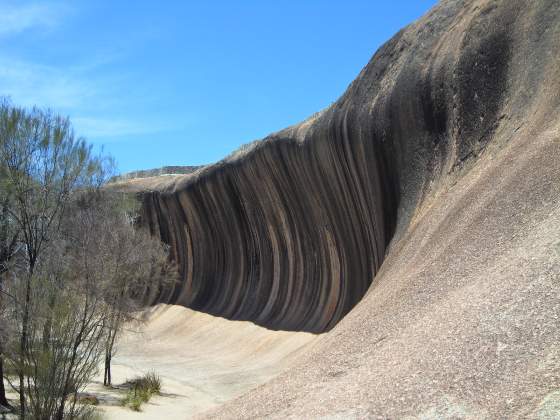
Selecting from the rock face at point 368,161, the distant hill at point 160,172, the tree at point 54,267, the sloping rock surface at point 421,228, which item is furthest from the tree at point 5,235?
the distant hill at point 160,172

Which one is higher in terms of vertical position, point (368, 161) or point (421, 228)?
point (368, 161)

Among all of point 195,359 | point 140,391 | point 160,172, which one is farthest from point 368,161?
point 160,172

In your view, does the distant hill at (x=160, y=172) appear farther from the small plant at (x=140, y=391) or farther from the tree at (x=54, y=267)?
the small plant at (x=140, y=391)

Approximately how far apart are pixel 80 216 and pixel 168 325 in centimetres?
1109

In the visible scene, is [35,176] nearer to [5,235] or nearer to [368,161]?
[5,235]

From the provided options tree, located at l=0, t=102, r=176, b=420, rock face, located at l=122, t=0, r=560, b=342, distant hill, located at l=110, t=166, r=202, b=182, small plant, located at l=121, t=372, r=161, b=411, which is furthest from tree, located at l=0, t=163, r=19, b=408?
distant hill, located at l=110, t=166, r=202, b=182

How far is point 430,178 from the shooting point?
38.7 feet

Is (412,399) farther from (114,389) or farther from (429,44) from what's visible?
(114,389)

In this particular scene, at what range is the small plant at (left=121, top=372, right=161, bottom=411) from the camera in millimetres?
12500

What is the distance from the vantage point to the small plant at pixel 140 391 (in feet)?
41.0

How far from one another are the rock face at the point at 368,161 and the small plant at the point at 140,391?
426cm

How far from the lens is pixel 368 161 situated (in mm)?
14180

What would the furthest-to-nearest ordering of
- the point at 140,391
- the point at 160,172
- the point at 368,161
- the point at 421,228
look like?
the point at 160,172 < the point at 368,161 < the point at 140,391 < the point at 421,228

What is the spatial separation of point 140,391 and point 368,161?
6.70m
